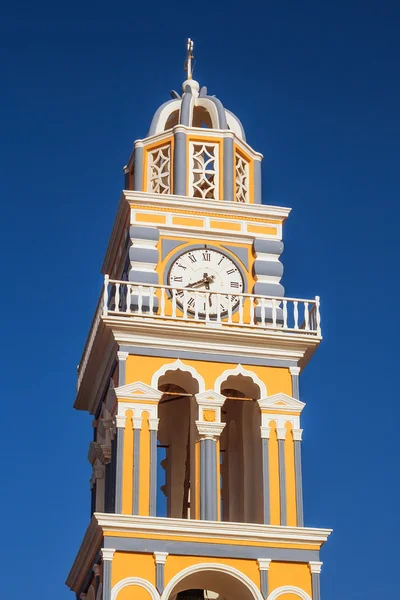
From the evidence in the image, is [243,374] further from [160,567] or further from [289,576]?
[160,567]

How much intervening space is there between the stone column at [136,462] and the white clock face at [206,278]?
2929 mm

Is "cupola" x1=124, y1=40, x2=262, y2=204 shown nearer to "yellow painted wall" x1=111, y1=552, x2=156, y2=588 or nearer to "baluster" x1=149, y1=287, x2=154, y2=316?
"baluster" x1=149, y1=287, x2=154, y2=316

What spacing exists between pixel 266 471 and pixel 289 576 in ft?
7.48

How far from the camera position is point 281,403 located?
109 feet

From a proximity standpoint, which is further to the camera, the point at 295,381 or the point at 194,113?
the point at 194,113

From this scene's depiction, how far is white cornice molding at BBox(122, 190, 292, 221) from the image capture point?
35.3 metres

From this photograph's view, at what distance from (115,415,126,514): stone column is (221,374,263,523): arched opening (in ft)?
7.97

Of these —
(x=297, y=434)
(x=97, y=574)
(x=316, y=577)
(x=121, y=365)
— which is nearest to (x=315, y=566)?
(x=316, y=577)

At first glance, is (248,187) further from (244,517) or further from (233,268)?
(244,517)

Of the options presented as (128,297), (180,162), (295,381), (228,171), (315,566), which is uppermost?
(180,162)

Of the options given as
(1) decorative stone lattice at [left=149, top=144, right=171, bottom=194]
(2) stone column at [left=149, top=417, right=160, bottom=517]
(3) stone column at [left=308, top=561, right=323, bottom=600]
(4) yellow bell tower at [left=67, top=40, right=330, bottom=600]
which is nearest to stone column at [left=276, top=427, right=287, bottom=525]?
(4) yellow bell tower at [left=67, top=40, right=330, bottom=600]

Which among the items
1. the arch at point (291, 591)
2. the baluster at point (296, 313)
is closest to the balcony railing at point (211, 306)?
the baluster at point (296, 313)

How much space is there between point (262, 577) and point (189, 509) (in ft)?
13.6

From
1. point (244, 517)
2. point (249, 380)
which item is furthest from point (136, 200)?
point (244, 517)
